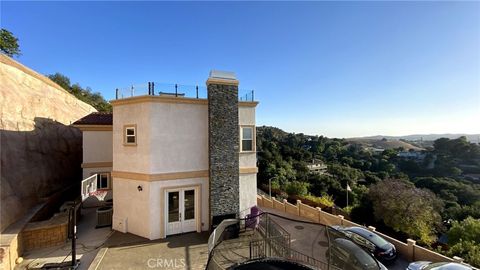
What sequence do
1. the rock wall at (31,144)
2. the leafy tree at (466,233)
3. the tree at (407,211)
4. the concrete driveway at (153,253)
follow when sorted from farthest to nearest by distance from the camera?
the tree at (407,211) → the leafy tree at (466,233) → the rock wall at (31,144) → the concrete driveway at (153,253)

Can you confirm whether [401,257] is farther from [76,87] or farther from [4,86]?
[76,87]

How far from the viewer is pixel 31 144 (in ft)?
44.1

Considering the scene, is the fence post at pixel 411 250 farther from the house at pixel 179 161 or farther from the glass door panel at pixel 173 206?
the glass door panel at pixel 173 206

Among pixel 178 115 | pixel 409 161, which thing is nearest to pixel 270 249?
pixel 178 115

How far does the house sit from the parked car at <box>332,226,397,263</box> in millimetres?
5309

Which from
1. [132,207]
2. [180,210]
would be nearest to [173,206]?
[180,210]

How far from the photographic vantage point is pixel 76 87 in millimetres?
34312

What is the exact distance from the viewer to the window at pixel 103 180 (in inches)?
580

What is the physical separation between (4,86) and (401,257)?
75.0 ft

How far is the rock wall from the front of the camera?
36.2ft

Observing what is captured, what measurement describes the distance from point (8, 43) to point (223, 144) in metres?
30.9

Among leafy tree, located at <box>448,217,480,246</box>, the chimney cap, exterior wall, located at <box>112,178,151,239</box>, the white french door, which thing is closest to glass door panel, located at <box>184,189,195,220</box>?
the white french door

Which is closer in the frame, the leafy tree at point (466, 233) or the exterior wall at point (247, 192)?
the exterior wall at point (247, 192)

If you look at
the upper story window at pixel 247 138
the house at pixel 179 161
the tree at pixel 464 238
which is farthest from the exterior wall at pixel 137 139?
the tree at pixel 464 238
